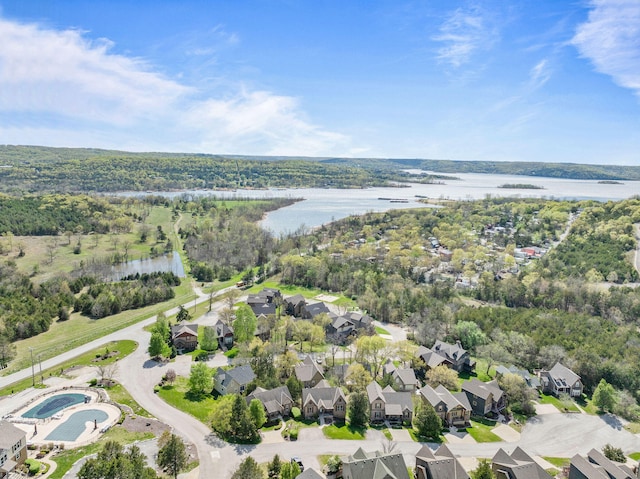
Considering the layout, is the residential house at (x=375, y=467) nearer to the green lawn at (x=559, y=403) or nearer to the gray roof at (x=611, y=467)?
the gray roof at (x=611, y=467)

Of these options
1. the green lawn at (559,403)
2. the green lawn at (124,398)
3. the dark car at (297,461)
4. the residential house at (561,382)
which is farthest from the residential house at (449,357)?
the green lawn at (124,398)

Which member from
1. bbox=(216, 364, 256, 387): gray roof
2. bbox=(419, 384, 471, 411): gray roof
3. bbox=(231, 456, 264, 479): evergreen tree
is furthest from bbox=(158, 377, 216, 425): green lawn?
bbox=(419, 384, 471, 411): gray roof

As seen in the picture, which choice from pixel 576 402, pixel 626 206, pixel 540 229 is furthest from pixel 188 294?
pixel 626 206

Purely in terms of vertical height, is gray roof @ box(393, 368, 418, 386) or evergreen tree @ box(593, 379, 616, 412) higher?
gray roof @ box(393, 368, 418, 386)

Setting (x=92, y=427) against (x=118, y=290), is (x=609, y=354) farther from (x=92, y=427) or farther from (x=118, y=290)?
(x=118, y=290)

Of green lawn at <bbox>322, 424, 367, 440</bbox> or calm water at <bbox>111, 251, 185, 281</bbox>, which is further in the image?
calm water at <bbox>111, 251, 185, 281</bbox>

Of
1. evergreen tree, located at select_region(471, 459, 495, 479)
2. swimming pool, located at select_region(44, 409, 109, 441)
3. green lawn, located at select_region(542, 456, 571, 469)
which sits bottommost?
green lawn, located at select_region(542, 456, 571, 469)

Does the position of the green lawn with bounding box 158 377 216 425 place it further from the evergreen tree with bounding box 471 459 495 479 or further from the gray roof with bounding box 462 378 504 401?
the gray roof with bounding box 462 378 504 401

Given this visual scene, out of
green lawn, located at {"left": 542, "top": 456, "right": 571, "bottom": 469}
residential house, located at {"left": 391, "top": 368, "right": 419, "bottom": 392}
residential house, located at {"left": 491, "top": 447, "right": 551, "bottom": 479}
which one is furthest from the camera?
residential house, located at {"left": 391, "top": 368, "right": 419, "bottom": 392}

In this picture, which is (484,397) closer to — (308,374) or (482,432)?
(482,432)
